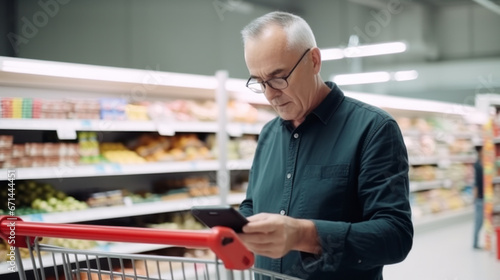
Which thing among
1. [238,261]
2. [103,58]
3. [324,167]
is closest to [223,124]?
[103,58]

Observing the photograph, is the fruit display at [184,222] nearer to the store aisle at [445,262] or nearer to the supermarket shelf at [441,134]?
the store aisle at [445,262]

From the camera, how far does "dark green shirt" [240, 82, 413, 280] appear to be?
1377 millimetres

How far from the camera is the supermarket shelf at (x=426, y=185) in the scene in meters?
9.57

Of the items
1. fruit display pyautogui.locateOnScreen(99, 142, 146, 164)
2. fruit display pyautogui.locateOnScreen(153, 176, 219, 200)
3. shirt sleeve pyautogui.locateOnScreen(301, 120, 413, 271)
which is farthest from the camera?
fruit display pyautogui.locateOnScreen(153, 176, 219, 200)

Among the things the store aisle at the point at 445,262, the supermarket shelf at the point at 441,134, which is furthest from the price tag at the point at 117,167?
the supermarket shelf at the point at 441,134

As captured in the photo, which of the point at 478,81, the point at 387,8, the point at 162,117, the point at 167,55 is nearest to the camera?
the point at 162,117

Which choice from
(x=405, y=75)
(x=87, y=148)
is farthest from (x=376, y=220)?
(x=405, y=75)

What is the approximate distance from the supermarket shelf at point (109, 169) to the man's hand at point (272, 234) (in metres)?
2.94

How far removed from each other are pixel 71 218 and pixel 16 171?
0.58 meters

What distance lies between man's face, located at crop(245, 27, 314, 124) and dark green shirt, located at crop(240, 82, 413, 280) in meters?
0.07

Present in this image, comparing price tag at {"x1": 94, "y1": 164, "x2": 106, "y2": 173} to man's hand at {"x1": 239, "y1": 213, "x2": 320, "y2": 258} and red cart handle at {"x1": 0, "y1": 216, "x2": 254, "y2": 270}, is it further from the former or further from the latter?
man's hand at {"x1": 239, "y1": 213, "x2": 320, "y2": 258}

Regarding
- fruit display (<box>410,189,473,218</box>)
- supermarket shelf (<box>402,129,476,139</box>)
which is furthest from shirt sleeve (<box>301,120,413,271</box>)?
fruit display (<box>410,189,473,218</box>)

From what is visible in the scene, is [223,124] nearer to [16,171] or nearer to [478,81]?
[16,171]

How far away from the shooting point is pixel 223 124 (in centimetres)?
523
